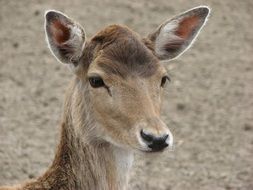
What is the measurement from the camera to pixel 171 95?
37.8 ft

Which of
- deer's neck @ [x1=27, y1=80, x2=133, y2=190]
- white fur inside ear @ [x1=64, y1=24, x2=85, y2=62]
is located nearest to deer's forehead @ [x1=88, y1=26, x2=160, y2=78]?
white fur inside ear @ [x1=64, y1=24, x2=85, y2=62]

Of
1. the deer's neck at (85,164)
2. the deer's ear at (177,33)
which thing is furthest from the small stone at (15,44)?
the deer's neck at (85,164)

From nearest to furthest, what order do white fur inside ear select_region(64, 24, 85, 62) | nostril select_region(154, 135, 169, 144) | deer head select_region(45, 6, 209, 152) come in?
nostril select_region(154, 135, 169, 144)
deer head select_region(45, 6, 209, 152)
white fur inside ear select_region(64, 24, 85, 62)

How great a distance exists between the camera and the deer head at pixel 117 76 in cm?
620

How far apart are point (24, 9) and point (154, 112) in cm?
846

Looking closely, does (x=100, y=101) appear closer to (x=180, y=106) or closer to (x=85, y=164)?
(x=85, y=164)

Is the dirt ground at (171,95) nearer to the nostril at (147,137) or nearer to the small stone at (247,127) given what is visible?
the small stone at (247,127)

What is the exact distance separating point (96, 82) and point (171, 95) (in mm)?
5094

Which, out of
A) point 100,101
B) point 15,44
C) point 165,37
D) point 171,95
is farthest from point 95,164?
point 15,44

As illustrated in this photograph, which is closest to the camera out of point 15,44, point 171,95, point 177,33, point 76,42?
point 76,42

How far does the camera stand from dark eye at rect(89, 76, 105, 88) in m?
6.48

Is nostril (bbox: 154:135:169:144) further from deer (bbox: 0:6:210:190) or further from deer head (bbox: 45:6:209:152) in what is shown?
deer (bbox: 0:6:210:190)

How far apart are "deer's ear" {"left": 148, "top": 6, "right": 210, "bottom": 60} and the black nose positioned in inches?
46.6

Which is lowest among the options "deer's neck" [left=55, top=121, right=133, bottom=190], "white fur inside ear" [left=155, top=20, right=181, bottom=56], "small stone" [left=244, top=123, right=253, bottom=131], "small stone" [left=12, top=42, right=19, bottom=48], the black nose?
"small stone" [left=244, top=123, right=253, bottom=131]
